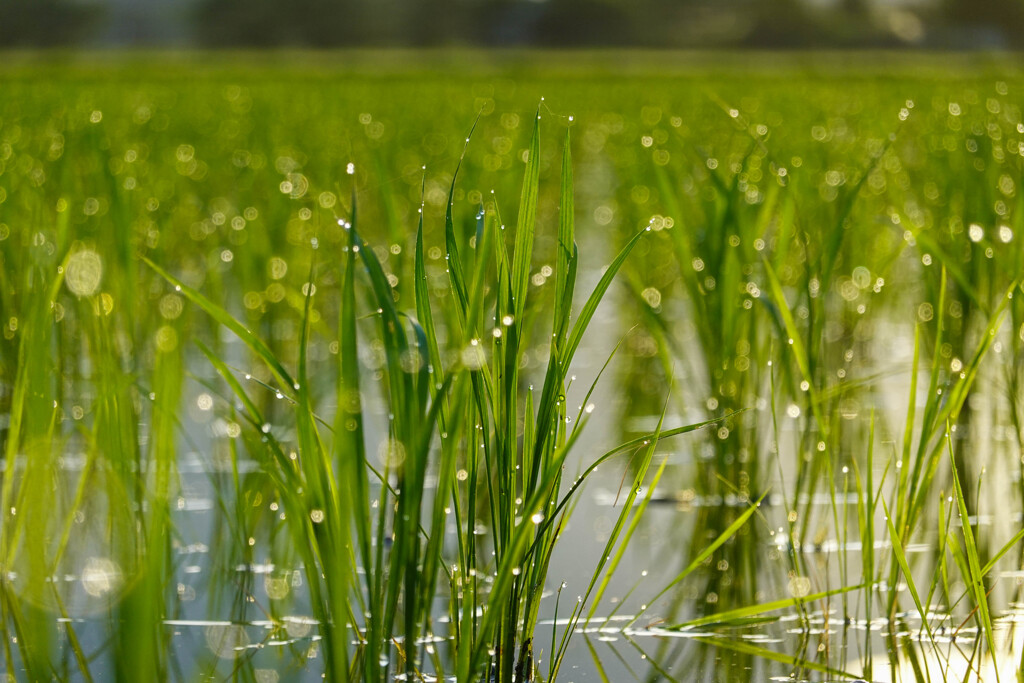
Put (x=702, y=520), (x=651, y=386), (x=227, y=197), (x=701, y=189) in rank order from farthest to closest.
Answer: (x=227, y=197), (x=651, y=386), (x=701, y=189), (x=702, y=520)

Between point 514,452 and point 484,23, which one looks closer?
point 514,452

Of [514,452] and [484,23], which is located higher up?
[484,23]

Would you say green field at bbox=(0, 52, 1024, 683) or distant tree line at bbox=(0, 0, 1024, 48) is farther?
distant tree line at bbox=(0, 0, 1024, 48)

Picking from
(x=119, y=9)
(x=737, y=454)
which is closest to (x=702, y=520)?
(x=737, y=454)

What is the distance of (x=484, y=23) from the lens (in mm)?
52750

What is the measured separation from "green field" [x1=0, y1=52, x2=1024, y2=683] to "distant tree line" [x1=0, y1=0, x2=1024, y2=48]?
45180mm

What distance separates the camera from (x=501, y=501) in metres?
0.97

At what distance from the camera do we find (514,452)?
97 cm

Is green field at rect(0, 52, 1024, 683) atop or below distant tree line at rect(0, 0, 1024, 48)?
below

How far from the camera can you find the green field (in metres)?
0.88

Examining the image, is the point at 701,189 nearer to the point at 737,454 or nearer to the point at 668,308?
the point at 737,454

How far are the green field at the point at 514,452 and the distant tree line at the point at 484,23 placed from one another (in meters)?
45.2

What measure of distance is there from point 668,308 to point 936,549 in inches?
59.9

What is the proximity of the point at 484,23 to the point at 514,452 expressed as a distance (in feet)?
178
